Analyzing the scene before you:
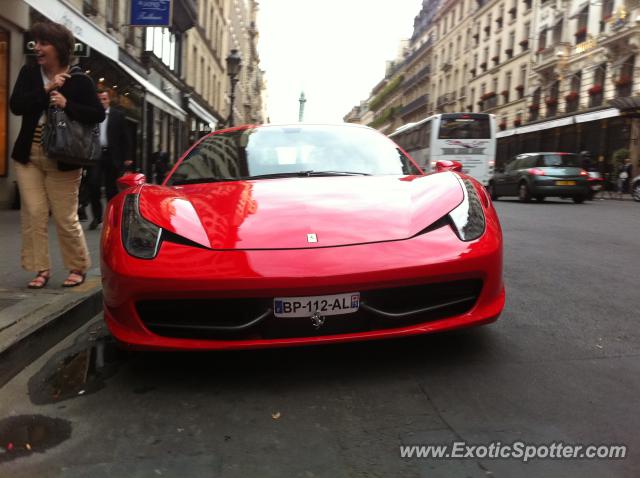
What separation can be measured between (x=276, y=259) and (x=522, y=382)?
1.13 metres

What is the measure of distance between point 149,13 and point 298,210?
42.6 feet

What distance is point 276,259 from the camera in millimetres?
2404

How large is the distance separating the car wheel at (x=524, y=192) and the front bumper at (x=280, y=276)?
1526 cm

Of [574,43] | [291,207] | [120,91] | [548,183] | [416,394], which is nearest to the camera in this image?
[416,394]

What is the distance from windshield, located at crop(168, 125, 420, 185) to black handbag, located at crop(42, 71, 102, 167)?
2.28 feet

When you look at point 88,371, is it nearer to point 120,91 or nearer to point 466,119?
point 120,91

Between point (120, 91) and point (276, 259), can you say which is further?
point (120, 91)

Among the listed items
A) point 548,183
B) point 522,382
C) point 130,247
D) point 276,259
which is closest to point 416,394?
point 522,382

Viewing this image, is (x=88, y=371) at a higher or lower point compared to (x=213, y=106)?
lower

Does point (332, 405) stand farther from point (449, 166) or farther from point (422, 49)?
point (422, 49)

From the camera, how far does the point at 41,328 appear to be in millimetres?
2924

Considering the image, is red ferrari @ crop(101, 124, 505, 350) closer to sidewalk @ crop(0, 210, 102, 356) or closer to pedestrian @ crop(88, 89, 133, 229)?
sidewalk @ crop(0, 210, 102, 356)

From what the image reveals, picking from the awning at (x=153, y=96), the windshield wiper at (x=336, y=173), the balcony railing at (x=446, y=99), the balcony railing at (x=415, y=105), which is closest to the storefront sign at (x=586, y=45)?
the awning at (x=153, y=96)

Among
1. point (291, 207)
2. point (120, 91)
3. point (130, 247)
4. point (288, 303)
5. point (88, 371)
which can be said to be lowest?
point (88, 371)
